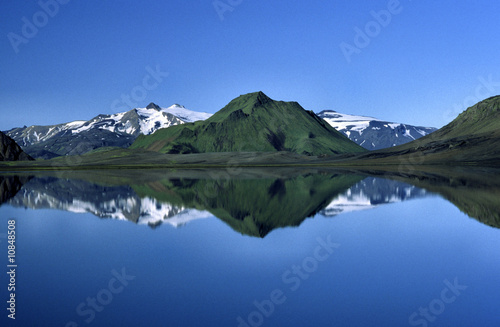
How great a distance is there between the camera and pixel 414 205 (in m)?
33.9

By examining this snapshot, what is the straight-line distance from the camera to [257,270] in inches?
575

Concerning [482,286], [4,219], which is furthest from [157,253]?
[4,219]

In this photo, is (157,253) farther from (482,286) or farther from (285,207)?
(285,207)

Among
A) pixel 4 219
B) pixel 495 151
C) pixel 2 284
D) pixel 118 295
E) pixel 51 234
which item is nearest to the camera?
pixel 118 295

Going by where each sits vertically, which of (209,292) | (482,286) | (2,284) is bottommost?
(482,286)

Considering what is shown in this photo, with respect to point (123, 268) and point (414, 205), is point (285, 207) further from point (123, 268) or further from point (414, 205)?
point (123, 268)

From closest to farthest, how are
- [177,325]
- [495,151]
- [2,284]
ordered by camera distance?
1. [177,325]
2. [2,284]
3. [495,151]

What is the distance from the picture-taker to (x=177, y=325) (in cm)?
1007

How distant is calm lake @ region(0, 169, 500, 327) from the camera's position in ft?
35.2

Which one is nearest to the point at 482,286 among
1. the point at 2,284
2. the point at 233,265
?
the point at 233,265

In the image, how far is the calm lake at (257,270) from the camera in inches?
422

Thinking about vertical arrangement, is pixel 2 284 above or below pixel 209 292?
above

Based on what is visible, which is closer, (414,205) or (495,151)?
(414,205)

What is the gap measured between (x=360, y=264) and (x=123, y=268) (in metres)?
8.25
